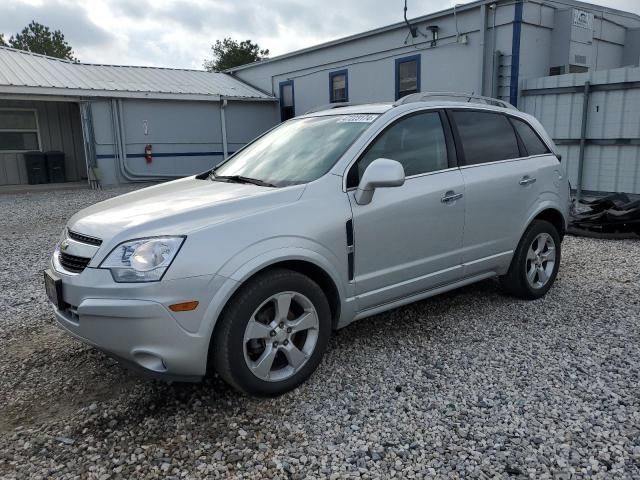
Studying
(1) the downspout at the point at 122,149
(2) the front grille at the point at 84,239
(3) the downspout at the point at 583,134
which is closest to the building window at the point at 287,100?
(1) the downspout at the point at 122,149

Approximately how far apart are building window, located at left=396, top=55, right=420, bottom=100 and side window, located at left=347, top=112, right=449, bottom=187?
9.40m

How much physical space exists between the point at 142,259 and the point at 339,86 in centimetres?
1367

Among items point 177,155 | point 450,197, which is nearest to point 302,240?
point 450,197

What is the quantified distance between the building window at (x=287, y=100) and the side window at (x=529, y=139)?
13.5m

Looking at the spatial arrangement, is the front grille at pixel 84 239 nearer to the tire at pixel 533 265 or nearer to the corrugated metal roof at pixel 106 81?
the tire at pixel 533 265

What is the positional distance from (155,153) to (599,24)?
1276cm

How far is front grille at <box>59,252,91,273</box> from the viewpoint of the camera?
286cm

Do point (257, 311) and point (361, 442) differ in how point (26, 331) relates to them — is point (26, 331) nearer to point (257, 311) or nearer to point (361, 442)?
point (257, 311)

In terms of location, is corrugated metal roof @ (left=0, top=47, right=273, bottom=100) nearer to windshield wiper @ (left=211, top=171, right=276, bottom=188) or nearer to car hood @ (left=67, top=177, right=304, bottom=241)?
windshield wiper @ (left=211, top=171, right=276, bottom=188)

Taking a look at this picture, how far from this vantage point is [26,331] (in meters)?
4.16

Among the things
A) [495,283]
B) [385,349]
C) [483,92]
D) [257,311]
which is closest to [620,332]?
[495,283]

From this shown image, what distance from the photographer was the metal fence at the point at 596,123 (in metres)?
9.07

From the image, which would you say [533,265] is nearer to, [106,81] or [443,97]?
[443,97]

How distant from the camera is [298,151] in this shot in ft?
12.3
